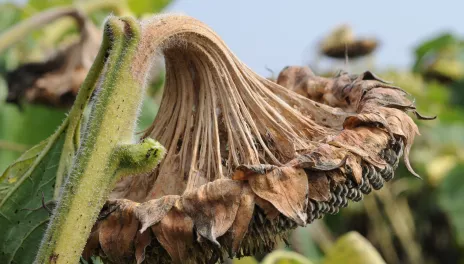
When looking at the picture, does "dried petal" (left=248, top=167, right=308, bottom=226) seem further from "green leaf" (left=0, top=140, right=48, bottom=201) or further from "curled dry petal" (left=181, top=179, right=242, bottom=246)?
"green leaf" (left=0, top=140, right=48, bottom=201)

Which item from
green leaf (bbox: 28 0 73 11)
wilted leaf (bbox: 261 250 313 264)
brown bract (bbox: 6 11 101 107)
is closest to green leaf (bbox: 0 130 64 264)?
wilted leaf (bbox: 261 250 313 264)

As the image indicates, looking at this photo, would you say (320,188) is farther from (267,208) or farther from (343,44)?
(343,44)

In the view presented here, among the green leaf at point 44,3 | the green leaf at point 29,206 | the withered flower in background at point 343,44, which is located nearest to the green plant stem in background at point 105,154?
the green leaf at point 29,206

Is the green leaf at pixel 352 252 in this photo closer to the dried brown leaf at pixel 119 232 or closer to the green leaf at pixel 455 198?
the dried brown leaf at pixel 119 232

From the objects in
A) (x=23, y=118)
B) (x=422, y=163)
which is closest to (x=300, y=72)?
(x=23, y=118)

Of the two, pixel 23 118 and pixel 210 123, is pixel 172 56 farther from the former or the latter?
pixel 23 118
